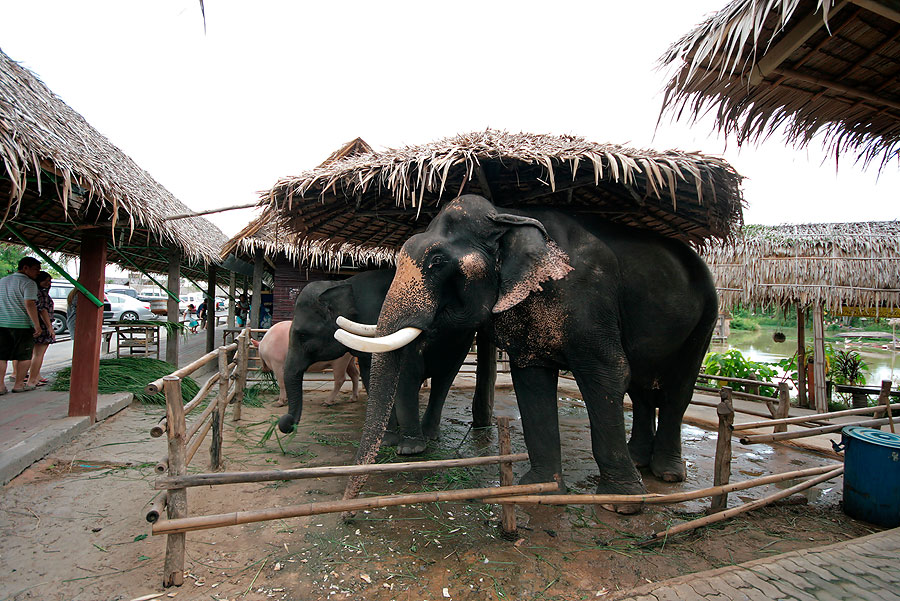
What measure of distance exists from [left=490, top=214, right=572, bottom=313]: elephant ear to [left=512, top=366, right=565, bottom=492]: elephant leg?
0.62m

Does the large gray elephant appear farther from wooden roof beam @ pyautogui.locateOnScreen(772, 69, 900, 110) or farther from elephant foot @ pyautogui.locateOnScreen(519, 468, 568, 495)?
wooden roof beam @ pyautogui.locateOnScreen(772, 69, 900, 110)

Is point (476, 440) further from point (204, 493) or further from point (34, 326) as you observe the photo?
point (34, 326)

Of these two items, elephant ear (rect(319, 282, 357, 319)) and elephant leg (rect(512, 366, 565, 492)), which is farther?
elephant ear (rect(319, 282, 357, 319))

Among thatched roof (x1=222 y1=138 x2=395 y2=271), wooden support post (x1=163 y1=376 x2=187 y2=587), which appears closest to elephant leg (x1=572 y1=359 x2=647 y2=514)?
wooden support post (x1=163 y1=376 x2=187 y2=587)

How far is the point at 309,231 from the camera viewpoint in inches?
200

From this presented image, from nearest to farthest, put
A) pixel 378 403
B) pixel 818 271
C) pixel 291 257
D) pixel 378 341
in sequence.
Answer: pixel 378 341 → pixel 378 403 → pixel 818 271 → pixel 291 257

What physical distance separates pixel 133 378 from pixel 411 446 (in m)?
5.27

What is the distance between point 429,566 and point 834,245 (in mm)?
10118

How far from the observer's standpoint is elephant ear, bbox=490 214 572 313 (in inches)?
125

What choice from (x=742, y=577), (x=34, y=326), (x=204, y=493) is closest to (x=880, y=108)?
(x=742, y=577)

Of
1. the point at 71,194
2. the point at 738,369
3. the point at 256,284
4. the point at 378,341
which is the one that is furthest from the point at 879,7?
the point at 256,284

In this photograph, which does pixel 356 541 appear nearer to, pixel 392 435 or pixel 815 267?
pixel 392 435

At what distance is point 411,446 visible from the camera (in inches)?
172

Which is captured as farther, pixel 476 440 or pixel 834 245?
pixel 834 245
